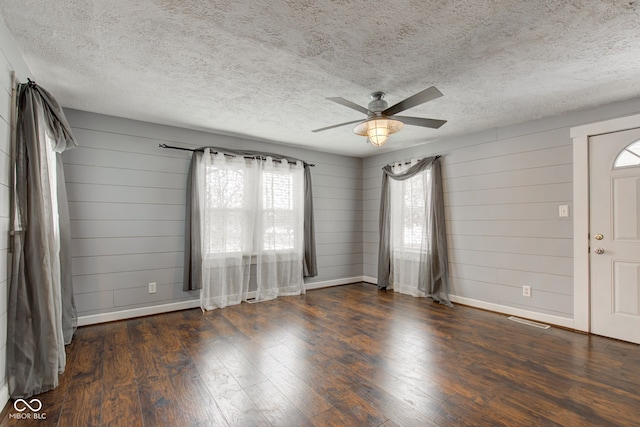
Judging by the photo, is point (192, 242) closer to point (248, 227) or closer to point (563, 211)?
Answer: point (248, 227)

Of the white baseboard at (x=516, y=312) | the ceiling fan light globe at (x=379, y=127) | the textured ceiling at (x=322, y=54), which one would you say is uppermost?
the textured ceiling at (x=322, y=54)

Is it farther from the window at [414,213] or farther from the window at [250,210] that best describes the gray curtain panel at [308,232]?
the window at [414,213]

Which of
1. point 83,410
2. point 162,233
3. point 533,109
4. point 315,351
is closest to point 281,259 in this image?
point 162,233

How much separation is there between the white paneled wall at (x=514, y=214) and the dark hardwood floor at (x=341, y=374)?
1.68 feet

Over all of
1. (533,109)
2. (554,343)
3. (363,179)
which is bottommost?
(554,343)

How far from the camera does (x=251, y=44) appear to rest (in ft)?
6.95

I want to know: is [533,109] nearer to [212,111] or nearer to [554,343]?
[554,343]

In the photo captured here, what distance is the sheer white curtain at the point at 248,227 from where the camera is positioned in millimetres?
4031

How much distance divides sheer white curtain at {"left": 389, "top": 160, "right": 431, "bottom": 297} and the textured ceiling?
4.98 feet

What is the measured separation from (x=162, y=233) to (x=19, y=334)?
192cm

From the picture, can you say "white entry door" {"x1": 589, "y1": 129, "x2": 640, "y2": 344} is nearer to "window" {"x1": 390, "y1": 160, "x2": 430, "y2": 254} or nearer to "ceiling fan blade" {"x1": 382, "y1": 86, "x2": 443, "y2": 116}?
"window" {"x1": 390, "y1": 160, "x2": 430, "y2": 254}

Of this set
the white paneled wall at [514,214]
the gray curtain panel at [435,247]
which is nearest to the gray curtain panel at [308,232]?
the white paneled wall at [514,214]

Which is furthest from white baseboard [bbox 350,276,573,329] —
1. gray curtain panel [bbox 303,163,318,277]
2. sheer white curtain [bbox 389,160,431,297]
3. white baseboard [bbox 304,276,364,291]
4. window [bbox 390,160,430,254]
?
gray curtain panel [bbox 303,163,318,277]

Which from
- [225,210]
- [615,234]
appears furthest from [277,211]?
[615,234]
